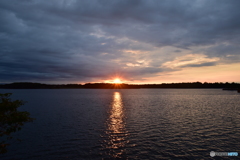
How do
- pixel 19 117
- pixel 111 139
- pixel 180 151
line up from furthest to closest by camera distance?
pixel 111 139, pixel 180 151, pixel 19 117

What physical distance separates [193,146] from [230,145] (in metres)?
5.63

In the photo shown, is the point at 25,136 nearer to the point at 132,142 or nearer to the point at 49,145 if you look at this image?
the point at 49,145

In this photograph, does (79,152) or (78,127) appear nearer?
(79,152)

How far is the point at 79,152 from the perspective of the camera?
2275 cm

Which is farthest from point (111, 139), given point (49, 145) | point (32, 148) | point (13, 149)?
point (13, 149)

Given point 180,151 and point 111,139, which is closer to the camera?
point 180,151

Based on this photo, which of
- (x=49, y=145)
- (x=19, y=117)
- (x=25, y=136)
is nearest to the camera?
(x=19, y=117)

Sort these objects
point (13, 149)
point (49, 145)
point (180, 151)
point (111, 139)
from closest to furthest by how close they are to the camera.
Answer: point (180, 151) → point (13, 149) → point (49, 145) → point (111, 139)

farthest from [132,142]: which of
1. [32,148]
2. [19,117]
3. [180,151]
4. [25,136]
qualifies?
[25,136]

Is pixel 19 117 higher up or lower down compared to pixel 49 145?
higher up

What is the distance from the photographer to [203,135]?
29297mm

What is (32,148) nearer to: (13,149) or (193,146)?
(13,149)

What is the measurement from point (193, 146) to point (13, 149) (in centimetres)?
2729

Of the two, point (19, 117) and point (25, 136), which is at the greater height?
point (19, 117)
